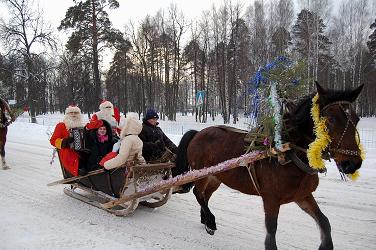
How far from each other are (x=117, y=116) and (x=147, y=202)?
209 centimetres

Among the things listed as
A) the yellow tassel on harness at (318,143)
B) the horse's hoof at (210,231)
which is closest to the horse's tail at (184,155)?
the horse's hoof at (210,231)

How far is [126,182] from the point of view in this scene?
17.2 ft

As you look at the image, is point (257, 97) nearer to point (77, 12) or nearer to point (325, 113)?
point (325, 113)

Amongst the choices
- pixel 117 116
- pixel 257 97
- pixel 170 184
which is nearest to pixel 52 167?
pixel 117 116

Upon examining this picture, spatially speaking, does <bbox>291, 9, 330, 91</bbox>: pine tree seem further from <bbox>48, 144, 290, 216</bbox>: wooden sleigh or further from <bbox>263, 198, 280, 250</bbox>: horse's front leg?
<bbox>263, 198, 280, 250</bbox>: horse's front leg

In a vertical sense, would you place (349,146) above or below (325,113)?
below

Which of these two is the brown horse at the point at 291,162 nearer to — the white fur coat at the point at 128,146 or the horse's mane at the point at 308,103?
the horse's mane at the point at 308,103

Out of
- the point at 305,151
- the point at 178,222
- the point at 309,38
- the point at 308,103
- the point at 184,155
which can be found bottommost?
the point at 178,222

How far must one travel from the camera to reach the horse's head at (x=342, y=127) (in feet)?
9.45

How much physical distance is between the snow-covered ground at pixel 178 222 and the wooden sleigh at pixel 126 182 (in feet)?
0.57

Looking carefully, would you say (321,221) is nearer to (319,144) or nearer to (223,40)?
(319,144)

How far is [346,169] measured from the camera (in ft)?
9.44

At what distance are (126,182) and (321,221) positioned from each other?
2.83m

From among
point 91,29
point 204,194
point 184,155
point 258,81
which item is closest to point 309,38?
point 91,29
